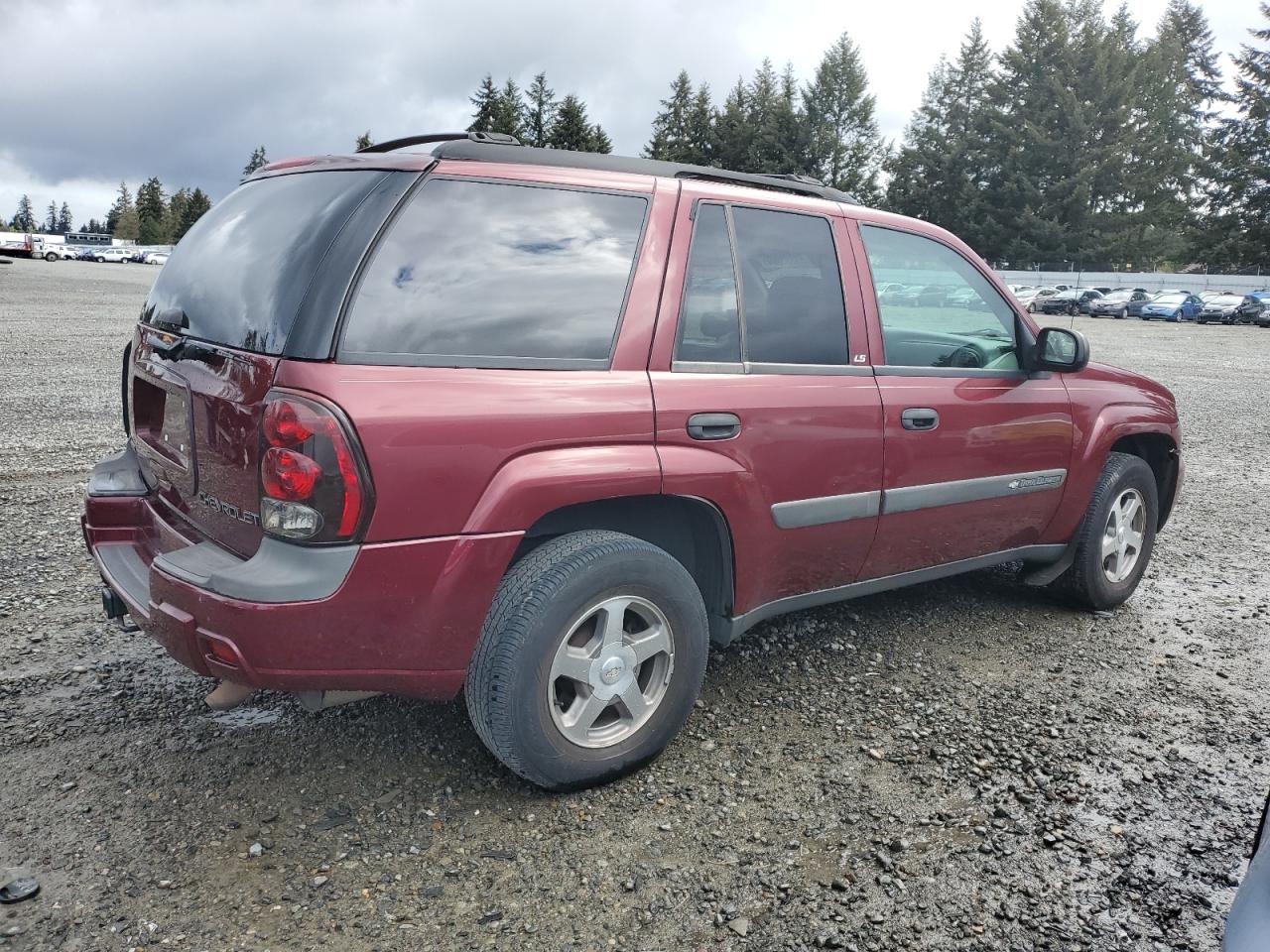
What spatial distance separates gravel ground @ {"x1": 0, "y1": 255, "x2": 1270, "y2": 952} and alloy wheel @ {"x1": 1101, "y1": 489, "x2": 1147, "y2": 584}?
0.93ft

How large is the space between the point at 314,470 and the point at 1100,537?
3567 millimetres

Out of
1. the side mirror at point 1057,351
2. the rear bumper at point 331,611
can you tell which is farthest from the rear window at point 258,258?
the side mirror at point 1057,351

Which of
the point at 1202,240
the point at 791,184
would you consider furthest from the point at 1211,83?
the point at 791,184

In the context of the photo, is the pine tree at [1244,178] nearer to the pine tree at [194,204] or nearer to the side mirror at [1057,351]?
the side mirror at [1057,351]

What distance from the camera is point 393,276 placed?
8.68ft

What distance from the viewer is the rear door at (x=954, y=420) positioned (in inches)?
145

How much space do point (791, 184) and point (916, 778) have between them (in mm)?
2108

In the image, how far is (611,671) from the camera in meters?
2.96

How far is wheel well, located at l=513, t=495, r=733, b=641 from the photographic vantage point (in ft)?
9.83

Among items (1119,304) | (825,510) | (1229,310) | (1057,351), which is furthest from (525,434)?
(1119,304)

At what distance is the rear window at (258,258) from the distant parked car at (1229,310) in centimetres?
4218

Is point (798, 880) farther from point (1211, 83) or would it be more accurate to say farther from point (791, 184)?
point (1211, 83)

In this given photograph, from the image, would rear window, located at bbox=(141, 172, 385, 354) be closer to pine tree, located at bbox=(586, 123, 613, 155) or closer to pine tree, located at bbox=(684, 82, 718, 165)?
pine tree, located at bbox=(586, 123, 613, 155)

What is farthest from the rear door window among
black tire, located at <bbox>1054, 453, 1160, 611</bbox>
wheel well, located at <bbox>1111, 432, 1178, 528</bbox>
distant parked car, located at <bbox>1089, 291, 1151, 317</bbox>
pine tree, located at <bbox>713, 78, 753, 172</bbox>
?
pine tree, located at <bbox>713, 78, 753, 172</bbox>
